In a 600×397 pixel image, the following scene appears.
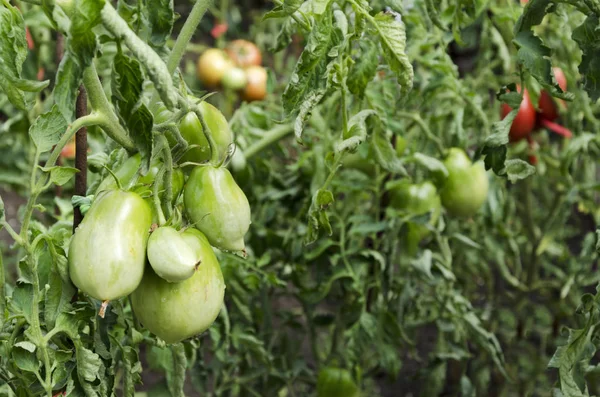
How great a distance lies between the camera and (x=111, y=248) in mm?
518

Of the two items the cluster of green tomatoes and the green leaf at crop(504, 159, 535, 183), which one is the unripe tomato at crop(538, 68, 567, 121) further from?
the cluster of green tomatoes

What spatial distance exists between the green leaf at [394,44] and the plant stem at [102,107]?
0.22 metres

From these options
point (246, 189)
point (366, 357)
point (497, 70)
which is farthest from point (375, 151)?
point (497, 70)

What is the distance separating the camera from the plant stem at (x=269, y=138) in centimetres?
108

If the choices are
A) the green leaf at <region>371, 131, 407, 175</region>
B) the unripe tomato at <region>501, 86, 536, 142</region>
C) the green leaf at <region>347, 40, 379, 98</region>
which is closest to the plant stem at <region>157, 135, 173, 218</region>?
the green leaf at <region>347, 40, 379, 98</region>

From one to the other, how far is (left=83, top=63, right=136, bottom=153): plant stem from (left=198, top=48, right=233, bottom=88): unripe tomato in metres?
1.85

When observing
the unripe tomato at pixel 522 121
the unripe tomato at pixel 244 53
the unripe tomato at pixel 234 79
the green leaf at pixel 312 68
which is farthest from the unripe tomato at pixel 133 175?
the unripe tomato at pixel 244 53

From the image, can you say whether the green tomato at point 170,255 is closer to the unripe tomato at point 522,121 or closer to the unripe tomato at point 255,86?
the unripe tomato at point 522,121

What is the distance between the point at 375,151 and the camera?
0.86 m

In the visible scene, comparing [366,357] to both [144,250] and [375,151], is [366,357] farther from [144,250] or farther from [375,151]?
[144,250]

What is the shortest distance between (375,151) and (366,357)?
518 mm

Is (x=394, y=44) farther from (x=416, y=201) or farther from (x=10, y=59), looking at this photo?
(x=416, y=201)

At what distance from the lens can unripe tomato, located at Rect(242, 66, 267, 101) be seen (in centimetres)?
239

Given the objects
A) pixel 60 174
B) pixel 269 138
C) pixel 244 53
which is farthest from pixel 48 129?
pixel 244 53
